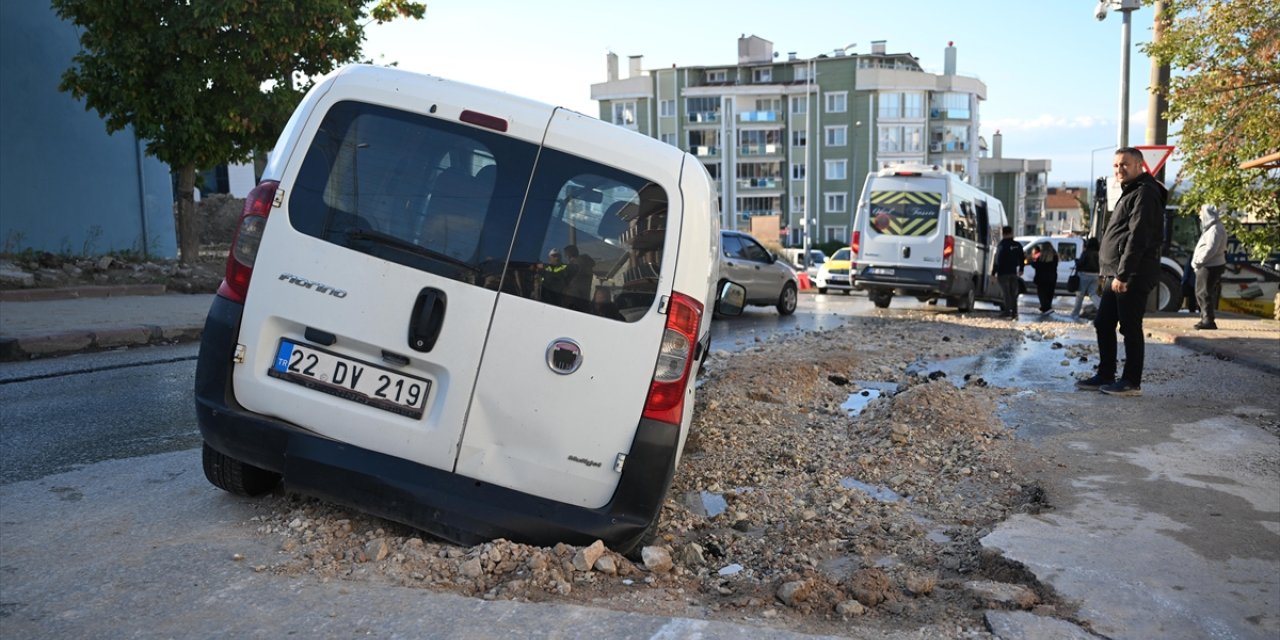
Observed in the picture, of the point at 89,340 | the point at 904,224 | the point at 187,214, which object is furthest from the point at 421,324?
the point at 904,224

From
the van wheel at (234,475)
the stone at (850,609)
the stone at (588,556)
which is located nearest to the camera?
the stone at (850,609)

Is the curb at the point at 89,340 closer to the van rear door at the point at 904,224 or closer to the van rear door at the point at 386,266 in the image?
the van rear door at the point at 386,266

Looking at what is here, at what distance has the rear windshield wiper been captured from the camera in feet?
12.8

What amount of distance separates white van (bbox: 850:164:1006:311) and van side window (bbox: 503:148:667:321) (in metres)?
A: 17.1

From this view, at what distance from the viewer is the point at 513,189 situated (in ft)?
13.0

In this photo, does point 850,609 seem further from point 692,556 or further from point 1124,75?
point 1124,75

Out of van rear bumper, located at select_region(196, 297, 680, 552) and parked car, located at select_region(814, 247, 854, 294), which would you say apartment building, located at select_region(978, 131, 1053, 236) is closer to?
parked car, located at select_region(814, 247, 854, 294)

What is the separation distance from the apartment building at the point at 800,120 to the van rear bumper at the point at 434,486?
273 feet

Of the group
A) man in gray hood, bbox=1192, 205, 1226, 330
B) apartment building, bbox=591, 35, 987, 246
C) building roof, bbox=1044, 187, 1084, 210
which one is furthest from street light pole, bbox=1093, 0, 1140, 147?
building roof, bbox=1044, 187, 1084, 210

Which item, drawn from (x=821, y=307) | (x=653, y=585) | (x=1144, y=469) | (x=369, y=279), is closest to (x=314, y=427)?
(x=369, y=279)

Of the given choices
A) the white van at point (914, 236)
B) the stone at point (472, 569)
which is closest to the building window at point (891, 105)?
the white van at point (914, 236)

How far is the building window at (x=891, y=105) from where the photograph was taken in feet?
289

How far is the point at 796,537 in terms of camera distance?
4.58 meters

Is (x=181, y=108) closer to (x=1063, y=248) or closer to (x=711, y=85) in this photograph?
(x=1063, y=248)
